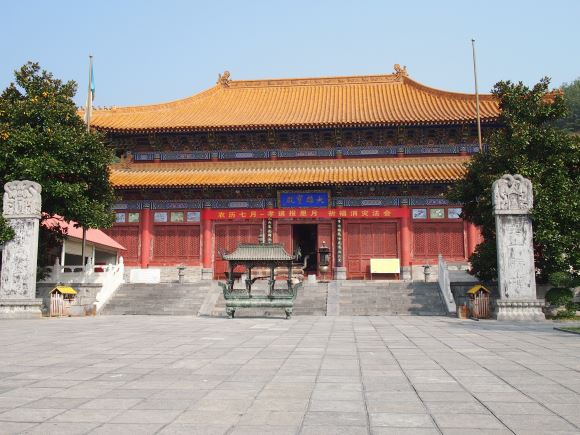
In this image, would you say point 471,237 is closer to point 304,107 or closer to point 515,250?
point 515,250

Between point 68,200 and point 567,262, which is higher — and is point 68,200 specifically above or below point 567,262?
above

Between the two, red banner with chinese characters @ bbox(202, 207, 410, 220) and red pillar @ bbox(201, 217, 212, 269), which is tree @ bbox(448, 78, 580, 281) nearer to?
red banner with chinese characters @ bbox(202, 207, 410, 220)

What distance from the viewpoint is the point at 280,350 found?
807 cm

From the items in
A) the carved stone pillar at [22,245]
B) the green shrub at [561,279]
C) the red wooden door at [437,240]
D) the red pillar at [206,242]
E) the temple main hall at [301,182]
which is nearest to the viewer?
the green shrub at [561,279]

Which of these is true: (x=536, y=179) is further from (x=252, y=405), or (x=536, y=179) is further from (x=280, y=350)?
(x=252, y=405)

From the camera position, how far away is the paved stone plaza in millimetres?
3885

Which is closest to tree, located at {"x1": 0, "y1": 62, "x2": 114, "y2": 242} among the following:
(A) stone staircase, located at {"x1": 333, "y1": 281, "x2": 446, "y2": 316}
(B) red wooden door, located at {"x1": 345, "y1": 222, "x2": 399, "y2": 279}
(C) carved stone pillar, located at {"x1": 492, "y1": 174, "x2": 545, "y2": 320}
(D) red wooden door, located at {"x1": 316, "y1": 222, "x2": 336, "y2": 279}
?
(A) stone staircase, located at {"x1": 333, "y1": 281, "x2": 446, "y2": 316}

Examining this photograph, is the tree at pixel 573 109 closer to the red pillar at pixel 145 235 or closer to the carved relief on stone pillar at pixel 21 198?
the red pillar at pixel 145 235

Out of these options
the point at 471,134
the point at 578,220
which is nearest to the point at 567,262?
the point at 578,220

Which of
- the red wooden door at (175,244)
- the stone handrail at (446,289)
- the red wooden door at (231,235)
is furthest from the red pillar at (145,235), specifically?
the stone handrail at (446,289)

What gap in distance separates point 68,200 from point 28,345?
9288mm

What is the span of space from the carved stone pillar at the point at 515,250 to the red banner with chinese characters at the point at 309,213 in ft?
27.8

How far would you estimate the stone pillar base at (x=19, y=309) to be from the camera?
15.4 m

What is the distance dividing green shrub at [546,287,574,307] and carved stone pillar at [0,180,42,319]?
1538 centimetres
